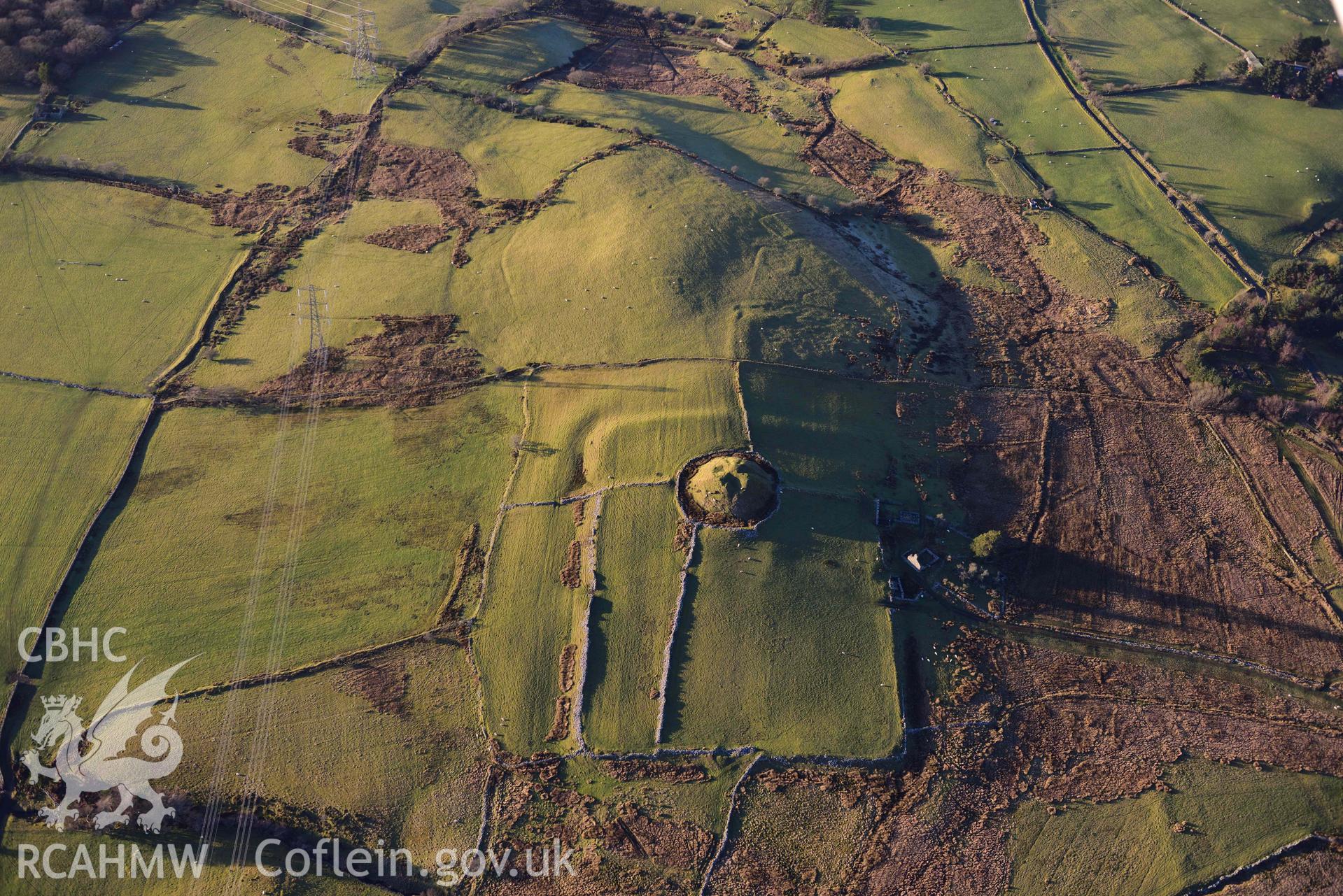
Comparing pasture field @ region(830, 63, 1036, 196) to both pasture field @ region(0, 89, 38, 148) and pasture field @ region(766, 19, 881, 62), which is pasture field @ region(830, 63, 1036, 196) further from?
pasture field @ region(0, 89, 38, 148)

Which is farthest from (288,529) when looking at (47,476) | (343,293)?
(343,293)

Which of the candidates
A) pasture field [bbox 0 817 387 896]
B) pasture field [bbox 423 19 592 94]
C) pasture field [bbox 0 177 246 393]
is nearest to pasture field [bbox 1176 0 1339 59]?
pasture field [bbox 423 19 592 94]

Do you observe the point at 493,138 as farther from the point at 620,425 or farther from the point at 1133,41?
the point at 1133,41

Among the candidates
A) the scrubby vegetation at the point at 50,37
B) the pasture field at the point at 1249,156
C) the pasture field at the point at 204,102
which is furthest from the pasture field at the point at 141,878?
the pasture field at the point at 1249,156

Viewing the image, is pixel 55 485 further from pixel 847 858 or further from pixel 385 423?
pixel 847 858

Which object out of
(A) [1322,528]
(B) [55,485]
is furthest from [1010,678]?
(B) [55,485]

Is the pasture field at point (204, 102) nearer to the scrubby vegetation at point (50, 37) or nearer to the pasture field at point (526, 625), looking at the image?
the scrubby vegetation at point (50, 37)

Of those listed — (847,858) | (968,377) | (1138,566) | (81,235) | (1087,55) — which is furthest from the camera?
(1087,55)
